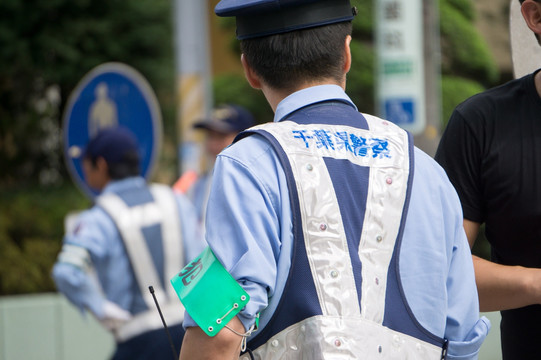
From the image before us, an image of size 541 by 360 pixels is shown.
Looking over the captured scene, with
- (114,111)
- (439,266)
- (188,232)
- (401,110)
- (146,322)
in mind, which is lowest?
(146,322)

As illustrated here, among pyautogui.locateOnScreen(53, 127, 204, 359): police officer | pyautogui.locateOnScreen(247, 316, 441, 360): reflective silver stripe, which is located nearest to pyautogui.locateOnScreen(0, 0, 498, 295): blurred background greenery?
pyautogui.locateOnScreen(53, 127, 204, 359): police officer

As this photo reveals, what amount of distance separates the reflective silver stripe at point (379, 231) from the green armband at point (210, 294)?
27 centimetres

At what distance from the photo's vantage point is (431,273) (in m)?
2.08

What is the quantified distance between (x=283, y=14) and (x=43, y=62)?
13411 millimetres

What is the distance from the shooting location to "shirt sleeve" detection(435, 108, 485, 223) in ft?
8.05

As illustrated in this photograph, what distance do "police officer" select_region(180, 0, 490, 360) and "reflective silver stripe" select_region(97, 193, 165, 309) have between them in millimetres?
3177

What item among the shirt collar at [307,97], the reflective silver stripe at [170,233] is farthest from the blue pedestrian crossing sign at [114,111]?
the shirt collar at [307,97]

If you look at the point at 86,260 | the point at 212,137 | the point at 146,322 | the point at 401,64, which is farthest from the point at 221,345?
the point at 212,137

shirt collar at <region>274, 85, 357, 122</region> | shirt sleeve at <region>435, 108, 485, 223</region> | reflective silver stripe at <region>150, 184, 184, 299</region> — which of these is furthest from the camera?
reflective silver stripe at <region>150, 184, 184, 299</region>

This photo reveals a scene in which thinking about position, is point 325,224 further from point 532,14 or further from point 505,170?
point 532,14

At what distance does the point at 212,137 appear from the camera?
7242 mm

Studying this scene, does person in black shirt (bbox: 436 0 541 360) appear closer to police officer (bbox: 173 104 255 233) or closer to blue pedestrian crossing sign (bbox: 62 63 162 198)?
police officer (bbox: 173 104 255 233)

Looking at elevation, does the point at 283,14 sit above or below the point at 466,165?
above

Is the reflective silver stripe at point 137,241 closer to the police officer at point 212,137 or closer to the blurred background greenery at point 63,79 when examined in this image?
the police officer at point 212,137
